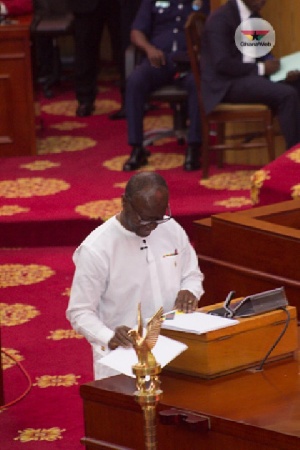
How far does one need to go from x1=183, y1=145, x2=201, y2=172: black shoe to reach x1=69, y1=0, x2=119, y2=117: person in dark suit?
2.07 m

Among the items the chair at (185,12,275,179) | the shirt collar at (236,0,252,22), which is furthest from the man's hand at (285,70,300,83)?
the shirt collar at (236,0,252,22)

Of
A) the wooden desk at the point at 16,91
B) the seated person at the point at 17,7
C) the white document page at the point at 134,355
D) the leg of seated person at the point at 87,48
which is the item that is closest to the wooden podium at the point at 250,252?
the white document page at the point at 134,355

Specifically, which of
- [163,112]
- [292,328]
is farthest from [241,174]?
[292,328]

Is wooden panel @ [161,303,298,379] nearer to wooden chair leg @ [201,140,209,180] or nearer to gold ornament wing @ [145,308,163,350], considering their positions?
gold ornament wing @ [145,308,163,350]

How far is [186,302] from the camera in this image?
12.8 ft

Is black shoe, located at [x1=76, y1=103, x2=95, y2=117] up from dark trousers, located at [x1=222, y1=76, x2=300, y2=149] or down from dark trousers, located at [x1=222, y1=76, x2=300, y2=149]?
down

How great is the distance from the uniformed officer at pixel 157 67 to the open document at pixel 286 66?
0.57 meters

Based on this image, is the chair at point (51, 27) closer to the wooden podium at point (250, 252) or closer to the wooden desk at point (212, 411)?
the wooden podium at point (250, 252)

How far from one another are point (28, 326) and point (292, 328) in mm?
2479

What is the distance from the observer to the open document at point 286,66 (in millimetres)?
7984

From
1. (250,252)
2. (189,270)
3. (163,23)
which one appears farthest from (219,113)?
(189,270)

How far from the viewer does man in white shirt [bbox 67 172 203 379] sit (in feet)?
12.6

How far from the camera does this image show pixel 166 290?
406cm

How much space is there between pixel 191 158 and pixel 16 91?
54.8 inches
